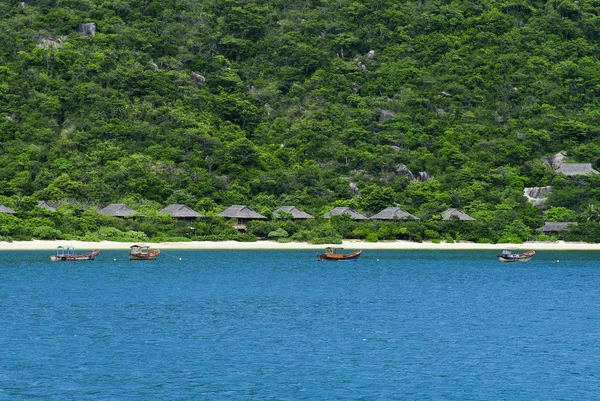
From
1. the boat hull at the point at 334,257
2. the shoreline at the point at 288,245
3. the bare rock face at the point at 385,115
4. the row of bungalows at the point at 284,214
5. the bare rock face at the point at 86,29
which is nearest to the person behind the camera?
the boat hull at the point at 334,257

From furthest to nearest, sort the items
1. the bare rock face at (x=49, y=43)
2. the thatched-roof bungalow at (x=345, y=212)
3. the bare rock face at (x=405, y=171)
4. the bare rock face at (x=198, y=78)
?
1. the bare rock face at (x=198, y=78)
2. the bare rock face at (x=49, y=43)
3. the bare rock face at (x=405, y=171)
4. the thatched-roof bungalow at (x=345, y=212)

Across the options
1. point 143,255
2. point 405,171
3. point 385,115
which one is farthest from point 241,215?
point 385,115

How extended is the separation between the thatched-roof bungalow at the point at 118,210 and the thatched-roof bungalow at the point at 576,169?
51596 millimetres

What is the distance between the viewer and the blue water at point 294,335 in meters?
25.7

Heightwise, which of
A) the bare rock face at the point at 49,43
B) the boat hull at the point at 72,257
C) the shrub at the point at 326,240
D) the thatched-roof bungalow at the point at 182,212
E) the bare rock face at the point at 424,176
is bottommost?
the boat hull at the point at 72,257

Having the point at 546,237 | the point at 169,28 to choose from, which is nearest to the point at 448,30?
the point at 169,28

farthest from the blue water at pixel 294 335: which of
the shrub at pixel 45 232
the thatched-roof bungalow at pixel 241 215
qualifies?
the thatched-roof bungalow at pixel 241 215

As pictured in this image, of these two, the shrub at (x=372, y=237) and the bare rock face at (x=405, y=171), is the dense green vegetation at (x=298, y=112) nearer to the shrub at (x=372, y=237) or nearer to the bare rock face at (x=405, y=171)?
the bare rock face at (x=405, y=171)

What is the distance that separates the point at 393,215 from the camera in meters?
88.3

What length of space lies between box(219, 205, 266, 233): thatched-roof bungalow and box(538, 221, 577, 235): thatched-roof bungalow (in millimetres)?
Result: 28968

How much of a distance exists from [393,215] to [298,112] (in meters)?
37.7

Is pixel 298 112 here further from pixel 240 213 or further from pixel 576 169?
pixel 576 169

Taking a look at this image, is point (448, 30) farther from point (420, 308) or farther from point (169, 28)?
point (420, 308)

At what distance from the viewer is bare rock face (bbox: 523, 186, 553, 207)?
319ft
